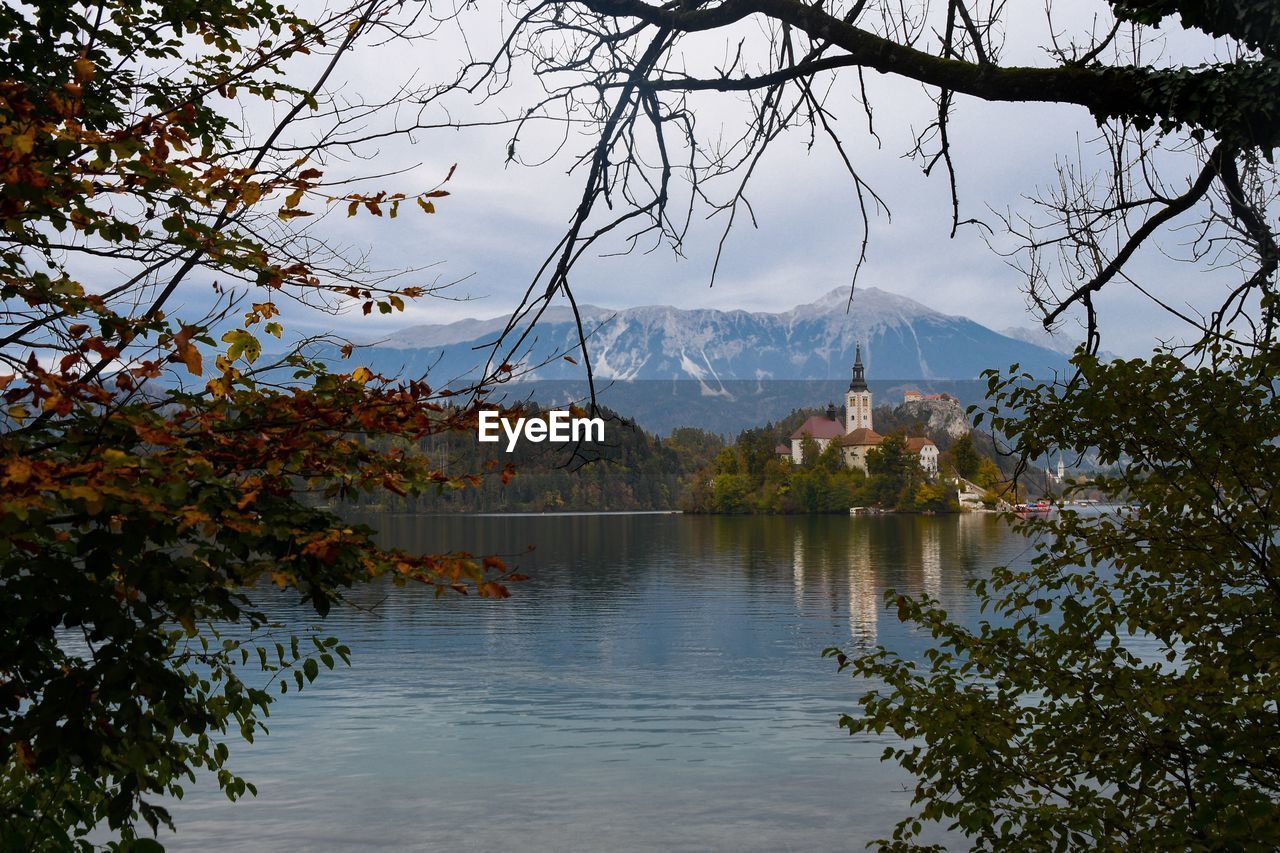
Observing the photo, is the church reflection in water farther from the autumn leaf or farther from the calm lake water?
the autumn leaf

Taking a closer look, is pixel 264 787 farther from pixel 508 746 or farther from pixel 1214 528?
pixel 1214 528

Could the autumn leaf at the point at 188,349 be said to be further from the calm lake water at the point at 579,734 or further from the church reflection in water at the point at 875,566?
the church reflection in water at the point at 875,566

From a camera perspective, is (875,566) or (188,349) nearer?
(188,349)

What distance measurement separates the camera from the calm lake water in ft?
75.2

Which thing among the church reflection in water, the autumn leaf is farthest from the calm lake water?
the autumn leaf

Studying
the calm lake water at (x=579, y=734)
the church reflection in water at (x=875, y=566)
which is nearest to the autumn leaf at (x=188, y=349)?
the calm lake water at (x=579, y=734)

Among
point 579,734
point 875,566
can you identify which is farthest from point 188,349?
point 875,566

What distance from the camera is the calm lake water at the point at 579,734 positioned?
2291 centimetres

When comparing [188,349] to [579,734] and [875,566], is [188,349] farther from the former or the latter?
[875,566]

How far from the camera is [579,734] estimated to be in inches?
1259

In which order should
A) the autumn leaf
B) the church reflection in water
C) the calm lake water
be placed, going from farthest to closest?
1. the church reflection in water
2. the calm lake water
3. the autumn leaf

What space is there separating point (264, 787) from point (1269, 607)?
23.9 metres

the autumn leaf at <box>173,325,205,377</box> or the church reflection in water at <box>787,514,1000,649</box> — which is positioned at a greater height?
the autumn leaf at <box>173,325,205,377</box>

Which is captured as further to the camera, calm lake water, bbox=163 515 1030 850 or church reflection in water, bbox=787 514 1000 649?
church reflection in water, bbox=787 514 1000 649
